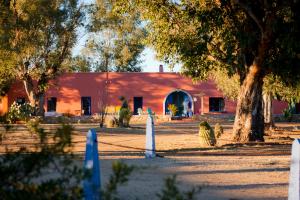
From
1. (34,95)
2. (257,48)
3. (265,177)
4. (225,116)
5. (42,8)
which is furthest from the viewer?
(225,116)

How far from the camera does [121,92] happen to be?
41.2m

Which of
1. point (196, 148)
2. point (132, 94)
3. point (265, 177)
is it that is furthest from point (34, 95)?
point (265, 177)

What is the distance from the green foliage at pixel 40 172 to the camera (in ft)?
11.9

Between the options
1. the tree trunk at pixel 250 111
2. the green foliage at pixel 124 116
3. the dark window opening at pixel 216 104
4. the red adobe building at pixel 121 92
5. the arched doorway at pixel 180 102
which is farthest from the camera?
the dark window opening at pixel 216 104

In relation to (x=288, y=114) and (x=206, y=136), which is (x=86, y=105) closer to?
(x=288, y=114)

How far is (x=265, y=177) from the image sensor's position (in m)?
8.84

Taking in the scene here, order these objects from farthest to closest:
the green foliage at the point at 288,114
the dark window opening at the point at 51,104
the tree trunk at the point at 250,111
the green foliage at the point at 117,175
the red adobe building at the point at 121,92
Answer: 1. the dark window opening at the point at 51,104
2. the red adobe building at the point at 121,92
3. the green foliage at the point at 288,114
4. the tree trunk at the point at 250,111
5. the green foliage at the point at 117,175

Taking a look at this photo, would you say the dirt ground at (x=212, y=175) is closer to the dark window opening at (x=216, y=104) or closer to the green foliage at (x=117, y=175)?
the green foliage at (x=117, y=175)

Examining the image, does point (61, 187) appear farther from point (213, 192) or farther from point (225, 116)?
point (225, 116)

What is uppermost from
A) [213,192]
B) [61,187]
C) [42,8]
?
[42,8]

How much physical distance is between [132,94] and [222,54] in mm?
23232

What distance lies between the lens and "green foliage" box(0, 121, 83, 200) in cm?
363

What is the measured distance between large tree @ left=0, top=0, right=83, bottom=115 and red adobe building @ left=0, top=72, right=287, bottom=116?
295 cm

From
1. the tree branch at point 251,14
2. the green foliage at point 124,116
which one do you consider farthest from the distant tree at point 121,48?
the tree branch at point 251,14
